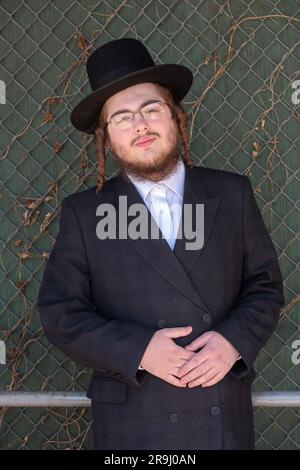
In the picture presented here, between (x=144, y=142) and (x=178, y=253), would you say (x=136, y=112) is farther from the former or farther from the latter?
(x=178, y=253)

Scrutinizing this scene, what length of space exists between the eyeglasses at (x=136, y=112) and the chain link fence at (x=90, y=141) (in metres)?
1.13

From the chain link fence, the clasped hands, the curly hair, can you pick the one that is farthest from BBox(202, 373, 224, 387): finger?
the chain link fence

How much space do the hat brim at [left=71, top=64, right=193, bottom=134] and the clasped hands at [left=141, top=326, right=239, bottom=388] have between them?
2.68ft

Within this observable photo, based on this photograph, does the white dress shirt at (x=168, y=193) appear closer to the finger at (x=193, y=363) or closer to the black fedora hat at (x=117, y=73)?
the black fedora hat at (x=117, y=73)

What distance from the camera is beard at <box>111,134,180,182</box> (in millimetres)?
2514

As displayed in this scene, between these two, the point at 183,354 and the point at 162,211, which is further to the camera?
the point at 162,211

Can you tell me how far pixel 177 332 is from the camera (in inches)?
91.4

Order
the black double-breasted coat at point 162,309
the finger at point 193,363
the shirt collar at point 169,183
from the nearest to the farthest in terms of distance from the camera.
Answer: the finger at point 193,363
the black double-breasted coat at point 162,309
the shirt collar at point 169,183

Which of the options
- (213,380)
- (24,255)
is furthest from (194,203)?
(24,255)

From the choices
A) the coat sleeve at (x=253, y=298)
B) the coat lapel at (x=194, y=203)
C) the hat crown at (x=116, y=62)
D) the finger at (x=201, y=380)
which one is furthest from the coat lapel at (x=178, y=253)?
the hat crown at (x=116, y=62)

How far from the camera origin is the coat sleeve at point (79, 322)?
7.63 feet

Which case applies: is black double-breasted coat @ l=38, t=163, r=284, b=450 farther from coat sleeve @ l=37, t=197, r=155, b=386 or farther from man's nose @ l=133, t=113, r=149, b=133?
man's nose @ l=133, t=113, r=149, b=133

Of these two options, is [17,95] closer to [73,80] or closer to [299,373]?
[73,80]

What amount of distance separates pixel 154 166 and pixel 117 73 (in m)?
0.34
